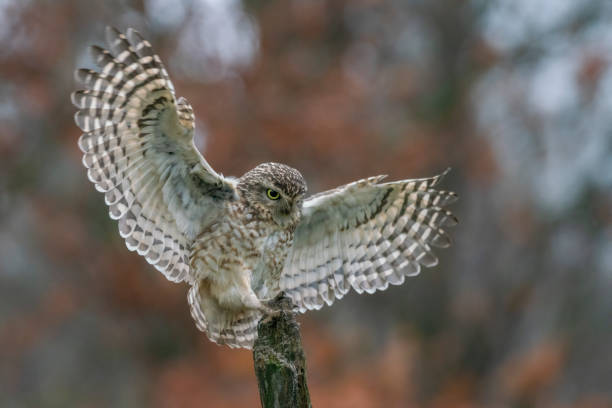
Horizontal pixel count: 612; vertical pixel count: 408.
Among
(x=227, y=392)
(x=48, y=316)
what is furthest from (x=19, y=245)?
(x=227, y=392)

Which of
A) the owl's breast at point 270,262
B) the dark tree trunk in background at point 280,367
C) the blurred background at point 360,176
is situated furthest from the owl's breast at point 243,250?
the blurred background at point 360,176

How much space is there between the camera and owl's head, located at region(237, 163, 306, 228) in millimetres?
4191

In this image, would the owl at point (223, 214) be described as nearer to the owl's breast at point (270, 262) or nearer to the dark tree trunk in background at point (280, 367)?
the owl's breast at point (270, 262)

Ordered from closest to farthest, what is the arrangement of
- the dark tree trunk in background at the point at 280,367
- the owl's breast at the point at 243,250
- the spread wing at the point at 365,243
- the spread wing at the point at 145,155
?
the dark tree trunk in background at the point at 280,367, the spread wing at the point at 145,155, the owl's breast at the point at 243,250, the spread wing at the point at 365,243

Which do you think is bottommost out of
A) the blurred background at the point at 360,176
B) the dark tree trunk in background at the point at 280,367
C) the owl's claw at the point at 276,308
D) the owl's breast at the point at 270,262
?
the dark tree trunk in background at the point at 280,367

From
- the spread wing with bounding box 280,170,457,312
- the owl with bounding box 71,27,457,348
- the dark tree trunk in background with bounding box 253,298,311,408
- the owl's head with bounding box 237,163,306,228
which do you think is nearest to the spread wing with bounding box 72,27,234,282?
the owl with bounding box 71,27,457,348

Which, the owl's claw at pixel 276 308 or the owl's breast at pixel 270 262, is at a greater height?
the owl's breast at pixel 270 262

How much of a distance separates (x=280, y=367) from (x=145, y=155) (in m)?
1.51

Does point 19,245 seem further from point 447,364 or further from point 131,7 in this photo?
point 447,364

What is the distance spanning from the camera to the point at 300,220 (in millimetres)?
4660

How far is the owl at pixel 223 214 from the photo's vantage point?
3.79 metres

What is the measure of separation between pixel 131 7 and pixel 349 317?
588cm

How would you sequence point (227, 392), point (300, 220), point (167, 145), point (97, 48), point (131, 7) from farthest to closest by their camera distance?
point (227, 392)
point (131, 7)
point (300, 220)
point (167, 145)
point (97, 48)

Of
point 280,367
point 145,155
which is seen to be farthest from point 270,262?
point 280,367
